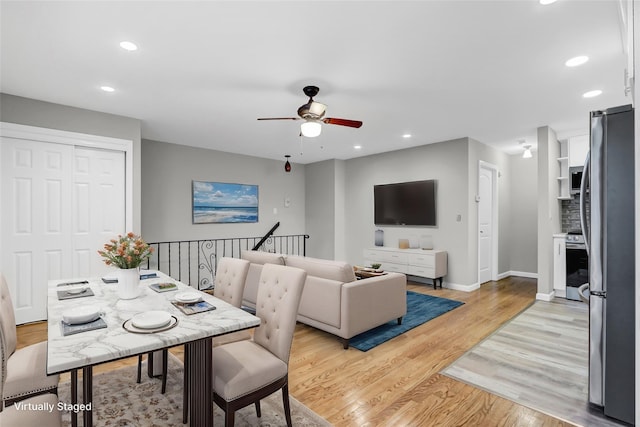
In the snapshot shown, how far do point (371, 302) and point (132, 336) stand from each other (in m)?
2.29

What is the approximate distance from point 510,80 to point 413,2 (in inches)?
65.8

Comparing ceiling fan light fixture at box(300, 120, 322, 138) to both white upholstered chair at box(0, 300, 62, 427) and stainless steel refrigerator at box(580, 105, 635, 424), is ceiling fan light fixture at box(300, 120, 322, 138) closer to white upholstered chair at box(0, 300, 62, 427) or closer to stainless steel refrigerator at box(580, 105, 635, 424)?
stainless steel refrigerator at box(580, 105, 635, 424)

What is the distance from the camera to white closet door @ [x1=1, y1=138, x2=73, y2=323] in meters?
3.41

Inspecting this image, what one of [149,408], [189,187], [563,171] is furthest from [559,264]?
[189,187]

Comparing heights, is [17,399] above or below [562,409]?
above

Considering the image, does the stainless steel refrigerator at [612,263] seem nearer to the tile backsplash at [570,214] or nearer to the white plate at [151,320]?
the white plate at [151,320]

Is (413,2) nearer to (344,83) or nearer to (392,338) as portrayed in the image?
(344,83)

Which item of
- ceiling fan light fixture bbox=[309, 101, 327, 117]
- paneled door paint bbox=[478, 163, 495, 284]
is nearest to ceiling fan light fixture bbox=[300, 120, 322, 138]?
ceiling fan light fixture bbox=[309, 101, 327, 117]

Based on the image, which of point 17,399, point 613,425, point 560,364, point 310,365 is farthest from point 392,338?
point 17,399

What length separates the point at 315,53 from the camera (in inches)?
101

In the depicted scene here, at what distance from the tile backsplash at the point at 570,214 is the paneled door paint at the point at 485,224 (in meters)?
1.09

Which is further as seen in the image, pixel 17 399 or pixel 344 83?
pixel 344 83

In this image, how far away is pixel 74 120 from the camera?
3713 mm

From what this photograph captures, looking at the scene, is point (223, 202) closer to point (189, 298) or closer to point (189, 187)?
point (189, 187)
